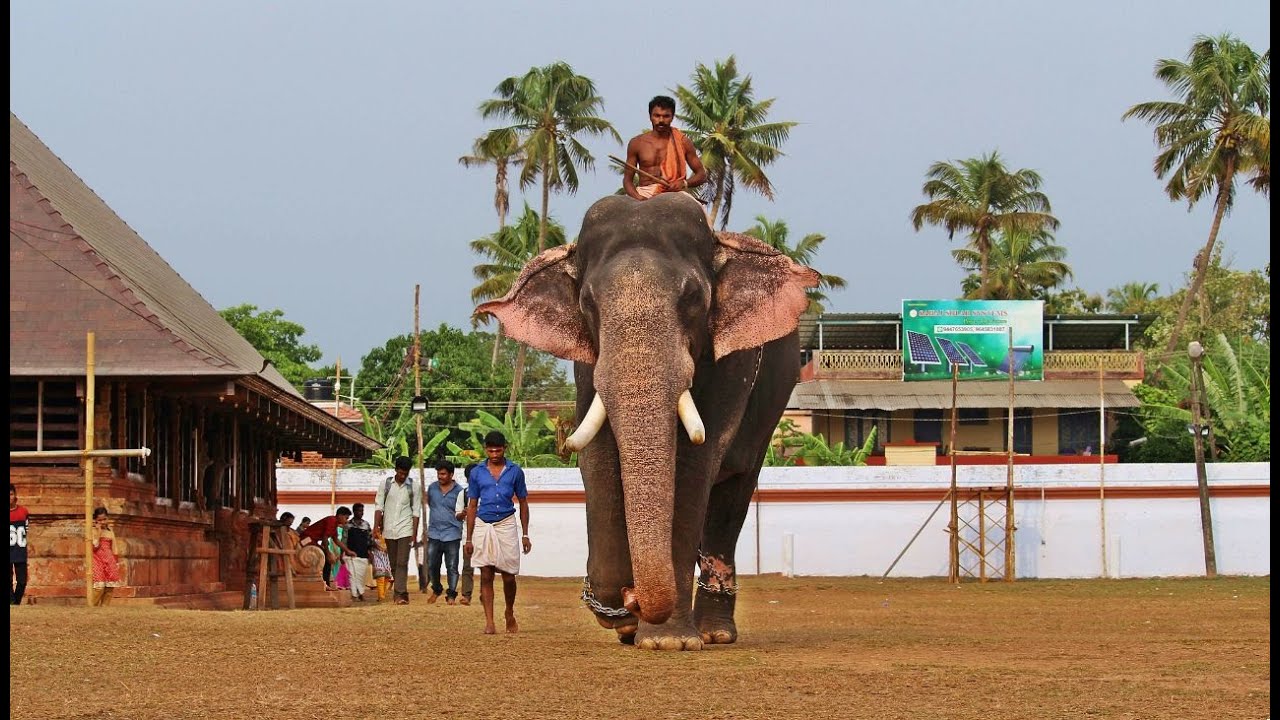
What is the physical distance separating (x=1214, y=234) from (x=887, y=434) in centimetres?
1023

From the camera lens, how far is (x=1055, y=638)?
12.3 metres

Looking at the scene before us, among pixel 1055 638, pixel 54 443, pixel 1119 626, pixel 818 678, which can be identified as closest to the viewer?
pixel 818 678

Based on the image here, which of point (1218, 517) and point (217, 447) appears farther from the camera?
point (1218, 517)

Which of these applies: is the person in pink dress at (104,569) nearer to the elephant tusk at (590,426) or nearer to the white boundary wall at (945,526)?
the elephant tusk at (590,426)

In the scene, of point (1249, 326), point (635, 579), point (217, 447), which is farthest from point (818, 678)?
point (1249, 326)

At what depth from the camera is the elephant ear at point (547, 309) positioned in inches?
388

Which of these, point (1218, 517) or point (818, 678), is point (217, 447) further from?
point (1218, 517)

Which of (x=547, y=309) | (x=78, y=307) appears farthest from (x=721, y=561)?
(x=78, y=307)

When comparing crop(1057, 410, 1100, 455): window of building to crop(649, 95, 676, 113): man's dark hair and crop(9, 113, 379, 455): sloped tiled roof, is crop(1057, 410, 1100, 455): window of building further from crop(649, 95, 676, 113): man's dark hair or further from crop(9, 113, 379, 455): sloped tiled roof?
crop(649, 95, 676, 113): man's dark hair

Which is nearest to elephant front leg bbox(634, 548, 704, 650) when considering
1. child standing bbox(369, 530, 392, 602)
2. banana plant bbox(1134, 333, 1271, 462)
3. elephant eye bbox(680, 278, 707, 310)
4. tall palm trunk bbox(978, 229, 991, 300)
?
elephant eye bbox(680, 278, 707, 310)

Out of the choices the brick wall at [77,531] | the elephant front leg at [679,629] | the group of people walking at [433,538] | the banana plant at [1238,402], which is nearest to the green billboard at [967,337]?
the banana plant at [1238,402]

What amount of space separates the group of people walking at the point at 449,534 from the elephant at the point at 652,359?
6.77ft

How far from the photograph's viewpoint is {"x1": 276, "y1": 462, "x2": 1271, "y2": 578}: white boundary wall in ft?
108

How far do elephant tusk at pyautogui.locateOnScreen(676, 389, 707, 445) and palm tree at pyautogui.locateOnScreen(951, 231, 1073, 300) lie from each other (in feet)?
159
